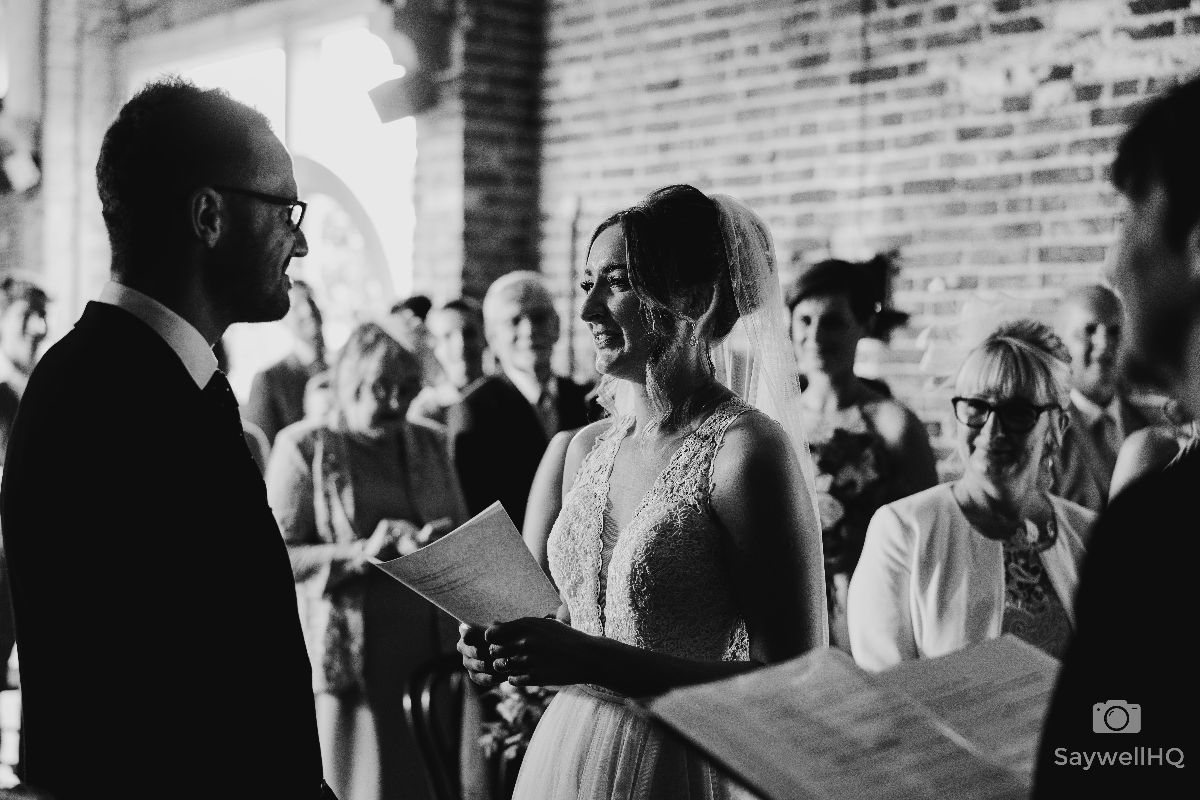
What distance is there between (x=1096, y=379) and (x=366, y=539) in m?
2.77

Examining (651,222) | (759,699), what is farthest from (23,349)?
(759,699)

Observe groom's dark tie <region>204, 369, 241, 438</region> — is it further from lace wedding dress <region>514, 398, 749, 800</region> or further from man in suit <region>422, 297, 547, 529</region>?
man in suit <region>422, 297, 547, 529</region>

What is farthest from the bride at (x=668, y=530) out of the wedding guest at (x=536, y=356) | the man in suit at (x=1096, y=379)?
the wedding guest at (x=536, y=356)

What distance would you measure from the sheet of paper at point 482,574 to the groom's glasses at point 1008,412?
4.18 ft

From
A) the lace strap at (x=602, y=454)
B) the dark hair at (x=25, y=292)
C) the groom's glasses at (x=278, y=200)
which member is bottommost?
the lace strap at (x=602, y=454)

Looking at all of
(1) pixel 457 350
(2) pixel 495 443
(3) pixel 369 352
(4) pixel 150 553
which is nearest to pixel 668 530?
(4) pixel 150 553

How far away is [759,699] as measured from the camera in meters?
1.21

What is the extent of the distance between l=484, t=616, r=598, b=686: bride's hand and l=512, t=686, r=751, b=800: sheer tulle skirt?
0.77 feet

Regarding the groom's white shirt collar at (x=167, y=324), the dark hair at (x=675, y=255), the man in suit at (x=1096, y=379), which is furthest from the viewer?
the man in suit at (x=1096, y=379)

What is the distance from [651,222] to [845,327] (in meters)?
2.09

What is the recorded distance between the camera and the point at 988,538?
2.79 meters

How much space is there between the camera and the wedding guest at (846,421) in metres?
3.86

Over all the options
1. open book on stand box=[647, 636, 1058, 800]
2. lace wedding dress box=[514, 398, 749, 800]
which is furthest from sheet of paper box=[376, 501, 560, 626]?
open book on stand box=[647, 636, 1058, 800]

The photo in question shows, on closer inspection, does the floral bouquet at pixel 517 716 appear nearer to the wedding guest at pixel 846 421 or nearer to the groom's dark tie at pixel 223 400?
the wedding guest at pixel 846 421
